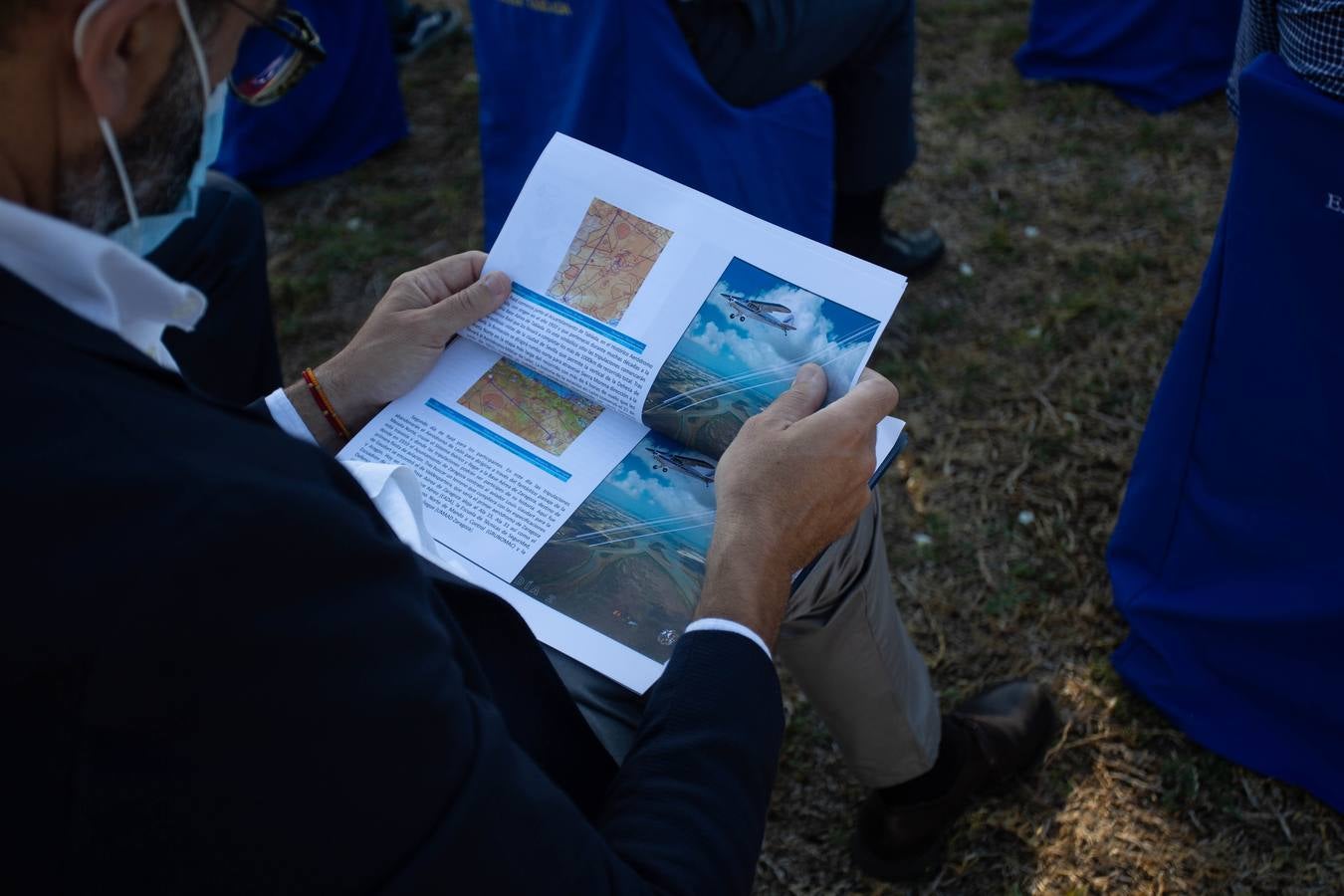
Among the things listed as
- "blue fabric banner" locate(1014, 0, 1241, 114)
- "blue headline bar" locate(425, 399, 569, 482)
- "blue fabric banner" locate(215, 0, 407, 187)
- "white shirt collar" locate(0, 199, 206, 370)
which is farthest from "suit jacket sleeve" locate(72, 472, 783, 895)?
"blue fabric banner" locate(1014, 0, 1241, 114)

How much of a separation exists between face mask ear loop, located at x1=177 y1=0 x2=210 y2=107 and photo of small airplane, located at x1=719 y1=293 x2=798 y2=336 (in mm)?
536


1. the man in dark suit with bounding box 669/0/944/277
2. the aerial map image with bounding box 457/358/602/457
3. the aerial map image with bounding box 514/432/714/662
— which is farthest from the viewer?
the man in dark suit with bounding box 669/0/944/277

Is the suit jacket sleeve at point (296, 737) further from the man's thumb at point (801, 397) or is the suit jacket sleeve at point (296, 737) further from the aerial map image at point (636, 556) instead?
the man's thumb at point (801, 397)

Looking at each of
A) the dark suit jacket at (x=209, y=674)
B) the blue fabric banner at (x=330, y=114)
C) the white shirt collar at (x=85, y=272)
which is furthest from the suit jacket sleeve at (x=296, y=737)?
the blue fabric banner at (x=330, y=114)

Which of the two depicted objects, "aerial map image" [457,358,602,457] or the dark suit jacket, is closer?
the dark suit jacket

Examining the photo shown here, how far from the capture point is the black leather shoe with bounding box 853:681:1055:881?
152 centimetres

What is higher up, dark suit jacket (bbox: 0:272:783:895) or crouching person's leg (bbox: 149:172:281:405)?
dark suit jacket (bbox: 0:272:783:895)

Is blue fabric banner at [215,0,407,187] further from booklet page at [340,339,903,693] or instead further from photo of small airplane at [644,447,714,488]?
photo of small airplane at [644,447,714,488]

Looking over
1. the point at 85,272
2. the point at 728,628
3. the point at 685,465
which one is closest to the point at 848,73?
the point at 685,465

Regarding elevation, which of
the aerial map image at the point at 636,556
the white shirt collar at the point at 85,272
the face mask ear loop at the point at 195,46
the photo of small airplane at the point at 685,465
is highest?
the face mask ear loop at the point at 195,46

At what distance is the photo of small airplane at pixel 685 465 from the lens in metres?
1.08

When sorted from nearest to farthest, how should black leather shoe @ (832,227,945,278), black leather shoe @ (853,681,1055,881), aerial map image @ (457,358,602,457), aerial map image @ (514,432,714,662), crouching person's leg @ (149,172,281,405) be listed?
aerial map image @ (514,432,714,662) < aerial map image @ (457,358,602,457) < black leather shoe @ (853,681,1055,881) < crouching person's leg @ (149,172,281,405) < black leather shoe @ (832,227,945,278)

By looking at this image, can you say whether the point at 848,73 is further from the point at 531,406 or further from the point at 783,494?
the point at 783,494

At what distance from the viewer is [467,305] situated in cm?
113
